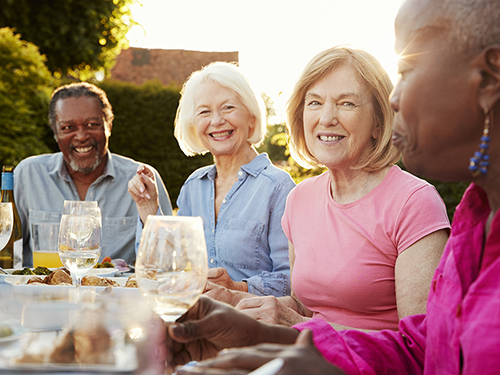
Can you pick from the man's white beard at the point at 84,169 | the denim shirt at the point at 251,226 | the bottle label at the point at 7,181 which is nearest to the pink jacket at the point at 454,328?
the denim shirt at the point at 251,226

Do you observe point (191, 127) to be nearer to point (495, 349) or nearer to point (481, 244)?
point (481, 244)

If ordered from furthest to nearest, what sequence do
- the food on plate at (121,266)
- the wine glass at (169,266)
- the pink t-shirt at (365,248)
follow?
1. the food on plate at (121,266)
2. the pink t-shirt at (365,248)
3. the wine glass at (169,266)

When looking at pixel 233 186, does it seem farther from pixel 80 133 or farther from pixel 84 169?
pixel 80 133

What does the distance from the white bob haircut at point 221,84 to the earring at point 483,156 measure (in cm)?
211

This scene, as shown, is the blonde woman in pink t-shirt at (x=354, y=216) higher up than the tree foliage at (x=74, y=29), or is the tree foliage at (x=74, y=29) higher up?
the tree foliage at (x=74, y=29)

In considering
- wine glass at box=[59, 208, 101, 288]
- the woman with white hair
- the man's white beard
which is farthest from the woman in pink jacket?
the man's white beard

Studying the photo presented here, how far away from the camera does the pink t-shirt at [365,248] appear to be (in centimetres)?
177

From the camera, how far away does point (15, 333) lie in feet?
3.34

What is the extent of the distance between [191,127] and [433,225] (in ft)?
6.53

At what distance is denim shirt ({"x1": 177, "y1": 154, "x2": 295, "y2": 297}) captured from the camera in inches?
104

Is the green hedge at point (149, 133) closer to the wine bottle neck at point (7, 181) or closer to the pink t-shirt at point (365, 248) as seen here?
the wine bottle neck at point (7, 181)

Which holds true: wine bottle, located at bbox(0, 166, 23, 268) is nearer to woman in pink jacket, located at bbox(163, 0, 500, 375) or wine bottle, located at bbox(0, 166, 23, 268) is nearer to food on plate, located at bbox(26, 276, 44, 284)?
food on plate, located at bbox(26, 276, 44, 284)

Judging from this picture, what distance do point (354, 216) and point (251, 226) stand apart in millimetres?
809

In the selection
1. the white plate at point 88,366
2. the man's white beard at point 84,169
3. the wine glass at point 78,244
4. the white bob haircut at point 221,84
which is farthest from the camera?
the man's white beard at point 84,169
